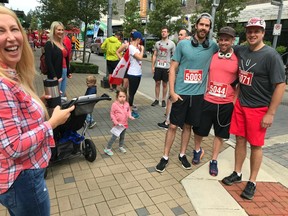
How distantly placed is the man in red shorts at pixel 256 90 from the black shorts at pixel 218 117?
213mm

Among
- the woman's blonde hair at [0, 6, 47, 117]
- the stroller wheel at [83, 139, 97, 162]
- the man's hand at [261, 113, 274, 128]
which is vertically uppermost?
the woman's blonde hair at [0, 6, 47, 117]

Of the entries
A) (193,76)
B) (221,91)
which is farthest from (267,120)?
(193,76)

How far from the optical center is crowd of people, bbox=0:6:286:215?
55.1 inches

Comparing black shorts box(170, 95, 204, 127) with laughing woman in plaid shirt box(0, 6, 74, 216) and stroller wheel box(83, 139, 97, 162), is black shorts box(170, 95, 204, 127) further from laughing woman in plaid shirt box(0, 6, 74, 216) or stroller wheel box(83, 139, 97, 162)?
laughing woman in plaid shirt box(0, 6, 74, 216)

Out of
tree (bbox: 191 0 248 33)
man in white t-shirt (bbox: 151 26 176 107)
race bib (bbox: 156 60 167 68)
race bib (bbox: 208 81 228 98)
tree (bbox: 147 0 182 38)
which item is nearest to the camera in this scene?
race bib (bbox: 208 81 228 98)

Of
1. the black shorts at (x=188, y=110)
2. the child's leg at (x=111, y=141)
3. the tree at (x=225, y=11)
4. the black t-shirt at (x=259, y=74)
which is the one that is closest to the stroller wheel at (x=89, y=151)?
the child's leg at (x=111, y=141)

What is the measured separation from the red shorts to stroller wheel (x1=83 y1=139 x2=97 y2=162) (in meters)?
2.01

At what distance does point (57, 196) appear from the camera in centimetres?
309

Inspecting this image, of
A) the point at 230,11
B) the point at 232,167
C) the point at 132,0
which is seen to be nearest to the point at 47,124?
the point at 232,167

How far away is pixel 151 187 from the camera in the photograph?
3365mm

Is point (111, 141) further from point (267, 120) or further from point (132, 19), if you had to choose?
point (132, 19)

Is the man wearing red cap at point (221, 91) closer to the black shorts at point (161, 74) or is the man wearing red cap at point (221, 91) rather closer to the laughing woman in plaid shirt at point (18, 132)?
the laughing woman in plaid shirt at point (18, 132)

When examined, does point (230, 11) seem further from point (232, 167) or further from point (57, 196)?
point (57, 196)

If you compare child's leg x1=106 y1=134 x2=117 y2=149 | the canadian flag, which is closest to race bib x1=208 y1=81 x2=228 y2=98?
child's leg x1=106 y1=134 x2=117 y2=149
